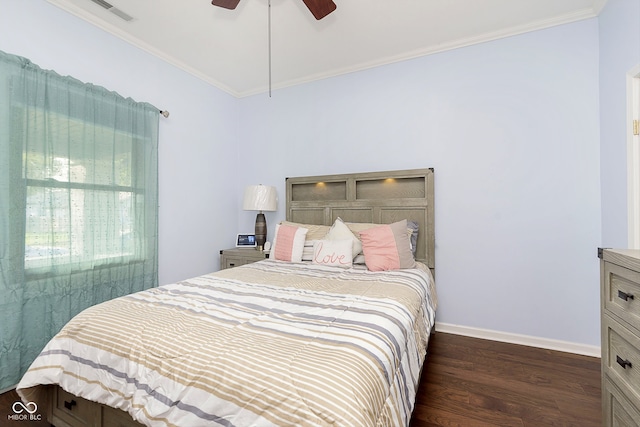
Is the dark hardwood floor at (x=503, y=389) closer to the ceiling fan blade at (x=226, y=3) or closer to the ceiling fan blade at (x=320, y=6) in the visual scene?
the ceiling fan blade at (x=320, y=6)

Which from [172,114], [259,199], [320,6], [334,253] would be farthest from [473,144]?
[172,114]

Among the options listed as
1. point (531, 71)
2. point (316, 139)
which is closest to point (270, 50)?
point (316, 139)

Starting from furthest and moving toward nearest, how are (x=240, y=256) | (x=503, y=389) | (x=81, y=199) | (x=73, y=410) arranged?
(x=240, y=256), (x=81, y=199), (x=503, y=389), (x=73, y=410)

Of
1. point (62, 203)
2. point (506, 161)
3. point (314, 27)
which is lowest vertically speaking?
point (62, 203)

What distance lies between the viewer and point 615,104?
204 centimetres

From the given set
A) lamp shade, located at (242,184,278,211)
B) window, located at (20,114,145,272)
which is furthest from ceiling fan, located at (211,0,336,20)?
lamp shade, located at (242,184,278,211)

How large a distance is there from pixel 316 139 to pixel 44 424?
3.14 metres

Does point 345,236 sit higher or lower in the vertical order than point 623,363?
higher

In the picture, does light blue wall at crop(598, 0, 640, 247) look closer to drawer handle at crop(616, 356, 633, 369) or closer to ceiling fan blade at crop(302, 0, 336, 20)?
drawer handle at crop(616, 356, 633, 369)

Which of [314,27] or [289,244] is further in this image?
[289,244]

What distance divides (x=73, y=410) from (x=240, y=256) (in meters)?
2.04

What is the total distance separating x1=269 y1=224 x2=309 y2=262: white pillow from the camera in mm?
2732

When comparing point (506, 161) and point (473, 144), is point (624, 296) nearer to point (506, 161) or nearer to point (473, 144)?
point (506, 161)

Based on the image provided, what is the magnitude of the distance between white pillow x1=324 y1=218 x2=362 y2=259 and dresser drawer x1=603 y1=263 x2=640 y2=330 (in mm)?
1645
